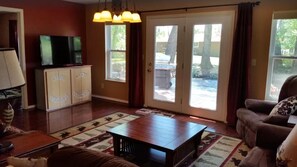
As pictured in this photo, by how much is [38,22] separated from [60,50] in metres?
0.74

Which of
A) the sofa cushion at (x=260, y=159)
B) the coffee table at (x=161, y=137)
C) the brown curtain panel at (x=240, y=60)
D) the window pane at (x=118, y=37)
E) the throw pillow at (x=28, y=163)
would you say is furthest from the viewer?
the window pane at (x=118, y=37)

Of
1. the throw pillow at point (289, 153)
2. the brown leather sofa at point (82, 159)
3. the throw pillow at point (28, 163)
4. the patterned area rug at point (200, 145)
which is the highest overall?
the brown leather sofa at point (82, 159)

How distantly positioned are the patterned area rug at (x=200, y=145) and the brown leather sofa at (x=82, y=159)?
70.2 inches

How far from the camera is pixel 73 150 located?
49.2 inches

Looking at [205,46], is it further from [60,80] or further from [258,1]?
[60,80]

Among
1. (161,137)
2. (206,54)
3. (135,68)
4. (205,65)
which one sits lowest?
(161,137)

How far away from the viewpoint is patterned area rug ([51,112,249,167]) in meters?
2.99

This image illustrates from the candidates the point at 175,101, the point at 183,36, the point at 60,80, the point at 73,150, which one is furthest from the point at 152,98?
the point at 73,150

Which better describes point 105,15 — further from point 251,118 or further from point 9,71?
point 251,118

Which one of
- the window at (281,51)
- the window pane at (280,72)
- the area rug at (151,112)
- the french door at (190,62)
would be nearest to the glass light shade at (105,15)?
the french door at (190,62)

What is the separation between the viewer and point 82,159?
117 cm

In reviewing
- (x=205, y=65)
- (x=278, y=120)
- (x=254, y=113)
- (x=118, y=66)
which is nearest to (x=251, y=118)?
(x=254, y=113)

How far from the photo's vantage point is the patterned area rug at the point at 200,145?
9.82 feet

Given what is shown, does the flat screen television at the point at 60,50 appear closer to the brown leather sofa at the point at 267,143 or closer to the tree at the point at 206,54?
the tree at the point at 206,54
